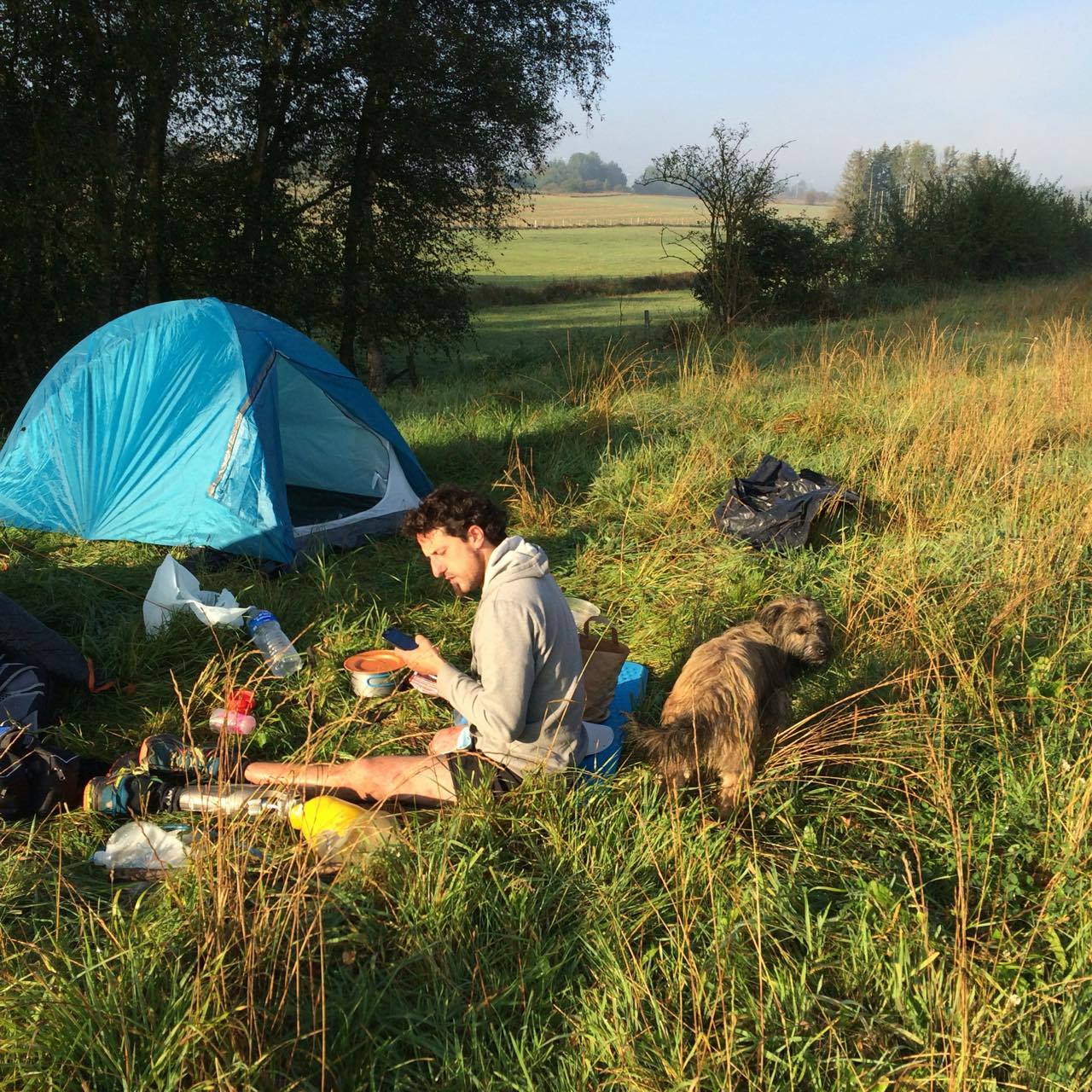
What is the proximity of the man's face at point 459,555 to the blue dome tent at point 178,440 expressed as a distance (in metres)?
2.53

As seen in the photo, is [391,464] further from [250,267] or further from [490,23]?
[490,23]

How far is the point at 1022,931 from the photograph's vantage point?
2.37 m

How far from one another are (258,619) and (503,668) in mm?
2008

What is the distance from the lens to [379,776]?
3082 millimetres

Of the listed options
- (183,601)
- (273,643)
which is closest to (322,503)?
(183,601)

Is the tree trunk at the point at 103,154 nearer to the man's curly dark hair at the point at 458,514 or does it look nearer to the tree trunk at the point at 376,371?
the tree trunk at the point at 376,371

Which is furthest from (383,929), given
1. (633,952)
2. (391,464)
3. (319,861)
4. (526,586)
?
(391,464)

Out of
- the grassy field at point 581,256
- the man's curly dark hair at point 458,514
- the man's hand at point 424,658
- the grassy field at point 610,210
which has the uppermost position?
Answer: the grassy field at point 610,210

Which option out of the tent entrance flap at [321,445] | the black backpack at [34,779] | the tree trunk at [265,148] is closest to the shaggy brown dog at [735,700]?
the black backpack at [34,779]

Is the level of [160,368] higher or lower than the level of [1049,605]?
higher

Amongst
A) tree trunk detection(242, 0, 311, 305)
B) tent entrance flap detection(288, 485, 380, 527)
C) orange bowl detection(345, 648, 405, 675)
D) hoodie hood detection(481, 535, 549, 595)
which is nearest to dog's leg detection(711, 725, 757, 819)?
hoodie hood detection(481, 535, 549, 595)

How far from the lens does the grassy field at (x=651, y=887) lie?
2018 millimetres

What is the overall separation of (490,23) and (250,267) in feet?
15.0

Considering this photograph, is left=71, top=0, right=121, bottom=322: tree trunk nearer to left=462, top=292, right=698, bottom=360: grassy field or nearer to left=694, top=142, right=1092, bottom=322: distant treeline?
left=462, top=292, right=698, bottom=360: grassy field
